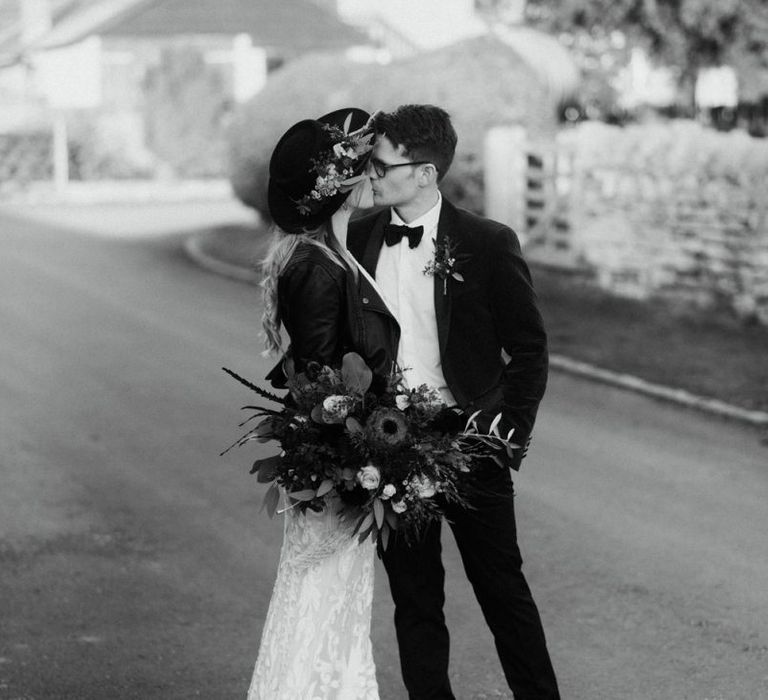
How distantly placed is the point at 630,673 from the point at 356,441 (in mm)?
2050

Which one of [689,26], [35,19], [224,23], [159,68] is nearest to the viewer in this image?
[689,26]

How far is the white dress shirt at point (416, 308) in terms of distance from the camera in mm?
4543

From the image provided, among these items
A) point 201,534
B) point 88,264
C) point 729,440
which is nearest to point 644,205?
point 729,440

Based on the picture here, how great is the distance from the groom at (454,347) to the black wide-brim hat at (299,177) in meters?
0.22

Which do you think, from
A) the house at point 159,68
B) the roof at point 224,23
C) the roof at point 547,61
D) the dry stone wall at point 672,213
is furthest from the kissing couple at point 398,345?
the roof at point 224,23

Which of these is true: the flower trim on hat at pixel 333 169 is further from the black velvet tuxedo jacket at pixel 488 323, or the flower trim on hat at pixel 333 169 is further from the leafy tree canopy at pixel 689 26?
the leafy tree canopy at pixel 689 26

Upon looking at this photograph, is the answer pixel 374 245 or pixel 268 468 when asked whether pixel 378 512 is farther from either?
pixel 374 245

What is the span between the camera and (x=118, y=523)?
304 inches

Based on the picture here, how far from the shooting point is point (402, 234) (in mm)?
4555

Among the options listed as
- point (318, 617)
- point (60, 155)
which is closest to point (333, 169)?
point (318, 617)

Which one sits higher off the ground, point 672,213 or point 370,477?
point 672,213

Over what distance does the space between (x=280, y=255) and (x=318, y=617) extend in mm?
1069

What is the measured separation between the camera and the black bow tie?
4.53 metres

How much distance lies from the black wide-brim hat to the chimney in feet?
119
